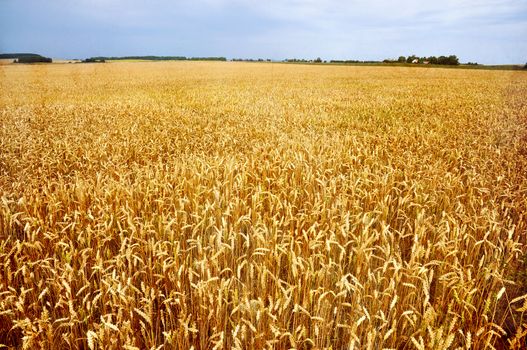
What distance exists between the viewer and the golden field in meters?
2.28

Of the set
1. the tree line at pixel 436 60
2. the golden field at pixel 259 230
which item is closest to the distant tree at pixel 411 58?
the tree line at pixel 436 60

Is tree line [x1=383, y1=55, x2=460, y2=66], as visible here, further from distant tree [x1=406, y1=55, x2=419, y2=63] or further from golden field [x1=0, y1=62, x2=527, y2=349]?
golden field [x1=0, y1=62, x2=527, y2=349]

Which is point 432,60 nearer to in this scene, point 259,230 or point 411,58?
point 411,58

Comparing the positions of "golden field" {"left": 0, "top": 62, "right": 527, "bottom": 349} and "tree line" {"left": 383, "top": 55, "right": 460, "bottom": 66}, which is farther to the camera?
"tree line" {"left": 383, "top": 55, "right": 460, "bottom": 66}

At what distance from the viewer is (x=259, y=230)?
3322 mm

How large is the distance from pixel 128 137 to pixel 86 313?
18.1ft

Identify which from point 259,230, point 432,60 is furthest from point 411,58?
point 259,230

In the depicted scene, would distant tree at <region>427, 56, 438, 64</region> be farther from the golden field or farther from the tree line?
the golden field

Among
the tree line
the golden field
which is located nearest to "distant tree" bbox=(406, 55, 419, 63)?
the tree line

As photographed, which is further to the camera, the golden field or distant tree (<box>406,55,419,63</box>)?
distant tree (<box>406,55,419,63</box>)

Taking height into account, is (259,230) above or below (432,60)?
below

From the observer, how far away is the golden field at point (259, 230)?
2.28m

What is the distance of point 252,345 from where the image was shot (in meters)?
2.09

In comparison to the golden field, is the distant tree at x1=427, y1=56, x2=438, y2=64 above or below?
above
